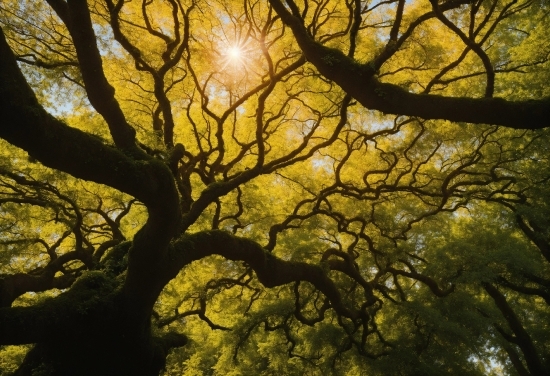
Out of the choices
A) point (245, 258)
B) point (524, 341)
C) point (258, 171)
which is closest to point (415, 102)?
point (245, 258)

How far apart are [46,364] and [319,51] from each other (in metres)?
5.47

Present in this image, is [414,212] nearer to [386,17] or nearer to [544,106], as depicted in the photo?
[386,17]

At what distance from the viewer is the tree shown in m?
4.70

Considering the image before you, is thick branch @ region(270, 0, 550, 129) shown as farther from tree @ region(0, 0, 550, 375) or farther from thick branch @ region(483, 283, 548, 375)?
thick branch @ region(483, 283, 548, 375)

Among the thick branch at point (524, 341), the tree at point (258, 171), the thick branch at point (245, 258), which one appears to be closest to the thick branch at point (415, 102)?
the tree at point (258, 171)

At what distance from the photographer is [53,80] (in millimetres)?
8344

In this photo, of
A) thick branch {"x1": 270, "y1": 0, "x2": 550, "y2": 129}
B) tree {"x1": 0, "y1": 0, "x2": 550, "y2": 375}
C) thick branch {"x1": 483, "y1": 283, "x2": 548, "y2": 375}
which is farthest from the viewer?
thick branch {"x1": 483, "y1": 283, "x2": 548, "y2": 375}

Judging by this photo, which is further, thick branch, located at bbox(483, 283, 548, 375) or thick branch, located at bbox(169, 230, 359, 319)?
thick branch, located at bbox(483, 283, 548, 375)

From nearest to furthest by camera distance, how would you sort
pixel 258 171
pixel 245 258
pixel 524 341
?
pixel 245 258 < pixel 258 171 < pixel 524 341

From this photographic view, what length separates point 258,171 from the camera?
826 cm

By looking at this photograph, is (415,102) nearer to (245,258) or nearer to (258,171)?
(245,258)

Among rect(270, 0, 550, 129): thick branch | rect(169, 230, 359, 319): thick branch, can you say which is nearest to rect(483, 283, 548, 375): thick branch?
rect(169, 230, 359, 319): thick branch

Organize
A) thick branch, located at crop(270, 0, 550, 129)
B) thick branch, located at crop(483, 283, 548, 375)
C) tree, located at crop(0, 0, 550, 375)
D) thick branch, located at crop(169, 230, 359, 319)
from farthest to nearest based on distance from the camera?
1. thick branch, located at crop(483, 283, 548, 375)
2. thick branch, located at crop(169, 230, 359, 319)
3. tree, located at crop(0, 0, 550, 375)
4. thick branch, located at crop(270, 0, 550, 129)

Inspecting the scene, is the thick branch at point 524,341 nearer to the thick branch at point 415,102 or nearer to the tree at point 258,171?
the tree at point 258,171
